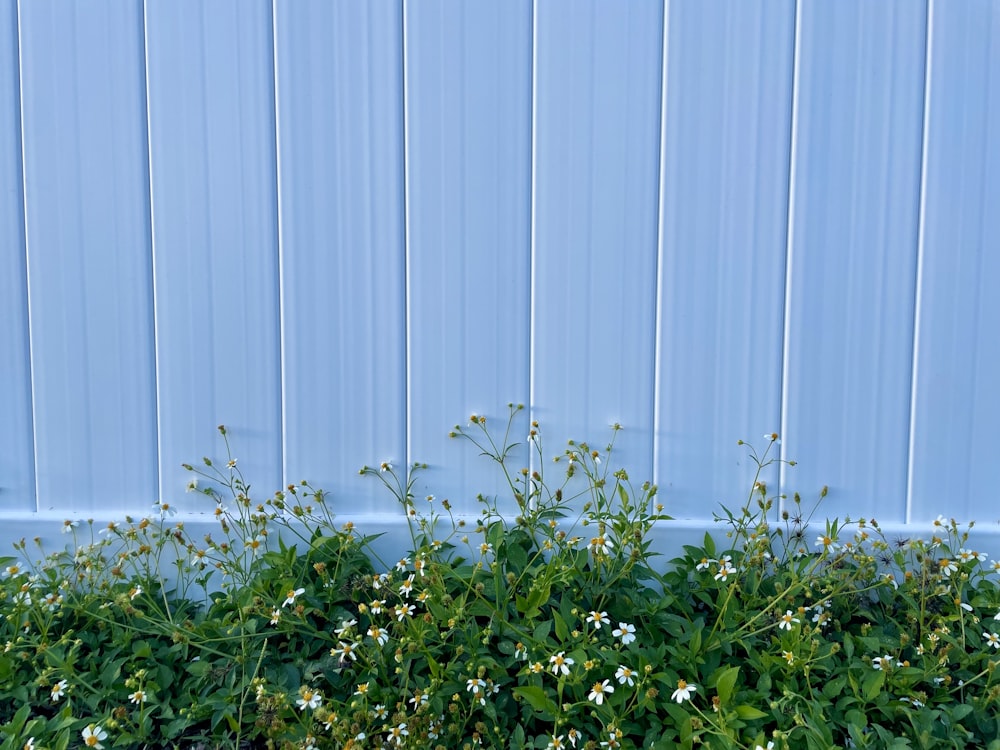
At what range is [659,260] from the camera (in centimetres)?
163

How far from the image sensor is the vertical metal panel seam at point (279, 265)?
5.31 feet

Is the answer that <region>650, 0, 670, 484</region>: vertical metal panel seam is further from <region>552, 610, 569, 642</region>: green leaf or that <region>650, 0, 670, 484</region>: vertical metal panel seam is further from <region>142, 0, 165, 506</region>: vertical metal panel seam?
<region>142, 0, 165, 506</region>: vertical metal panel seam

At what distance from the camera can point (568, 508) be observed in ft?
5.46

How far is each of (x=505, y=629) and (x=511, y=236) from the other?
2.67ft

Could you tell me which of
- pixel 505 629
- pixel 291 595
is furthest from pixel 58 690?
pixel 505 629

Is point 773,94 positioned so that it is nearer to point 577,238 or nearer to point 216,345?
point 577,238

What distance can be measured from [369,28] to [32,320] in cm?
100

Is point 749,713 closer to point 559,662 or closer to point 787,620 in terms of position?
point 787,620

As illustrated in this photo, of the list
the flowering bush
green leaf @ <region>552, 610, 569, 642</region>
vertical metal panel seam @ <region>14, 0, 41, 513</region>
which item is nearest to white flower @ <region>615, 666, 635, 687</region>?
the flowering bush

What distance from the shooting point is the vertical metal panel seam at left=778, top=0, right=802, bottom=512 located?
1.58 m

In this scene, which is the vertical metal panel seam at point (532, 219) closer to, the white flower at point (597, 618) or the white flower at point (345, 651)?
the white flower at point (597, 618)

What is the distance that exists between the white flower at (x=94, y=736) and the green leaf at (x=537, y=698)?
0.69 meters

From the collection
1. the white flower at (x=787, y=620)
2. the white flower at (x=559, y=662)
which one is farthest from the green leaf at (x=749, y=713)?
the white flower at (x=559, y=662)

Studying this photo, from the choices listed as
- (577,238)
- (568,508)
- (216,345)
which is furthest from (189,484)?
(577,238)
